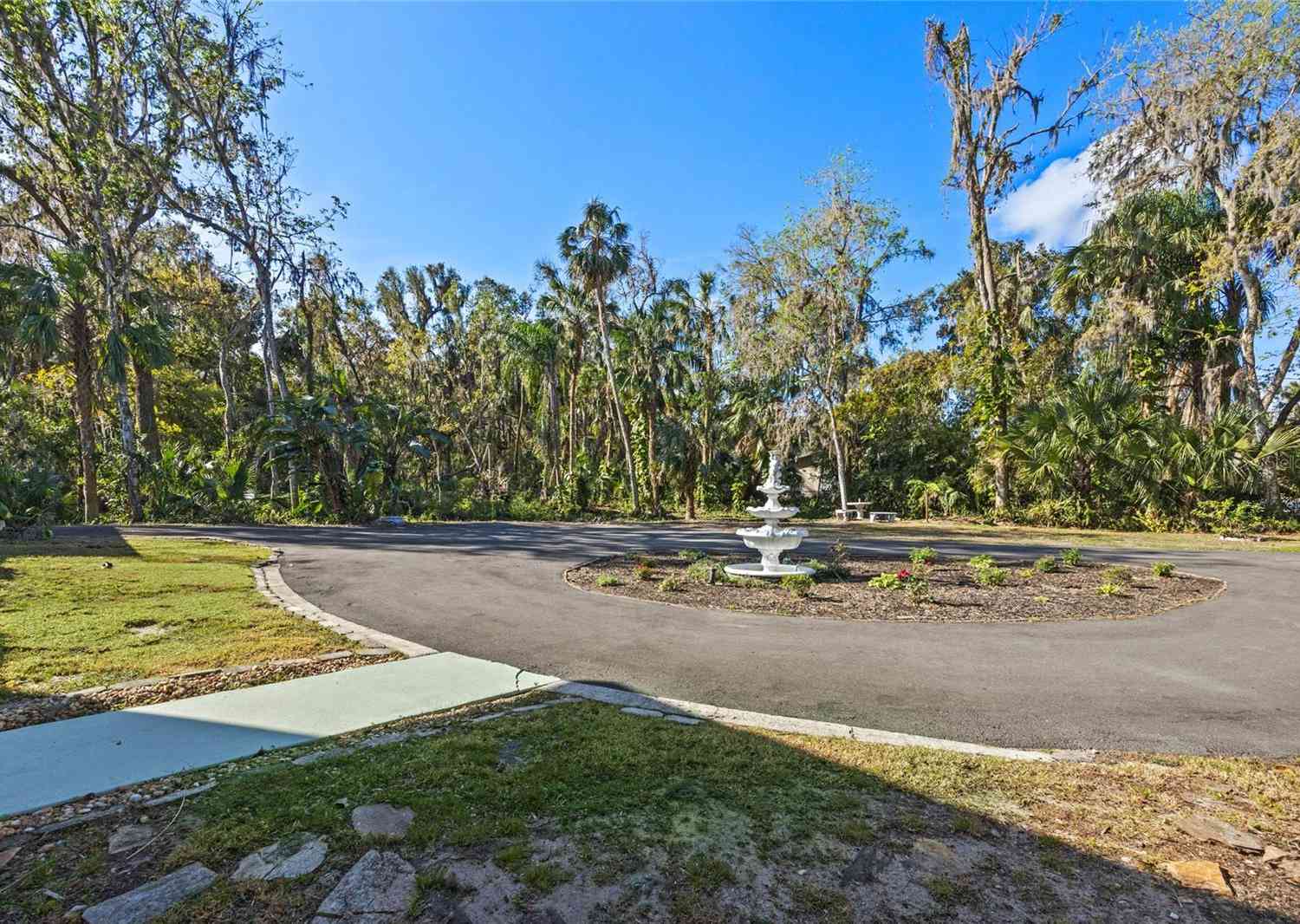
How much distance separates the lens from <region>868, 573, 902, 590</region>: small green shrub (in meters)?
8.52

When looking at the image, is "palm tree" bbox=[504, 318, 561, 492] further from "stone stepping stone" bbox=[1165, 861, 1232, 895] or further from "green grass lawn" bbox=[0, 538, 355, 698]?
"stone stepping stone" bbox=[1165, 861, 1232, 895]

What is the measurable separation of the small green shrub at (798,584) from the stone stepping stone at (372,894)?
660cm

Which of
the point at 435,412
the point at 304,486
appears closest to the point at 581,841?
the point at 304,486

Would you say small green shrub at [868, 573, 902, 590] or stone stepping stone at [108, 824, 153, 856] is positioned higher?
stone stepping stone at [108, 824, 153, 856]

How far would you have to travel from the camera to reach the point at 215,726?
3.59 m

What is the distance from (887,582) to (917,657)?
325cm

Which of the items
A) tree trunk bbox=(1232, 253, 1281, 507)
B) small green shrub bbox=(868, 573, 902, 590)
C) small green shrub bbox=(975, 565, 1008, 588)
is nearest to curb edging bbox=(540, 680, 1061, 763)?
small green shrub bbox=(868, 573, 902, 590)

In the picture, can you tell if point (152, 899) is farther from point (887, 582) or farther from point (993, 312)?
point (993, 312)

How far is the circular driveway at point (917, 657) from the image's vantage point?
13.4 feet

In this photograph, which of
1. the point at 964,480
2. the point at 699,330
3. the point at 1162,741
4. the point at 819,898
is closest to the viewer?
the point at 819,898

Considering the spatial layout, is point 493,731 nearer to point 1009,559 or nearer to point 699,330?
point 1009,559

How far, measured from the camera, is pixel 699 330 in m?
27.5

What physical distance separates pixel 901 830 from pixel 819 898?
Result: 67 centimetres

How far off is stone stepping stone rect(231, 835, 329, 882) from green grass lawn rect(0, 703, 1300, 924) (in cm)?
5
